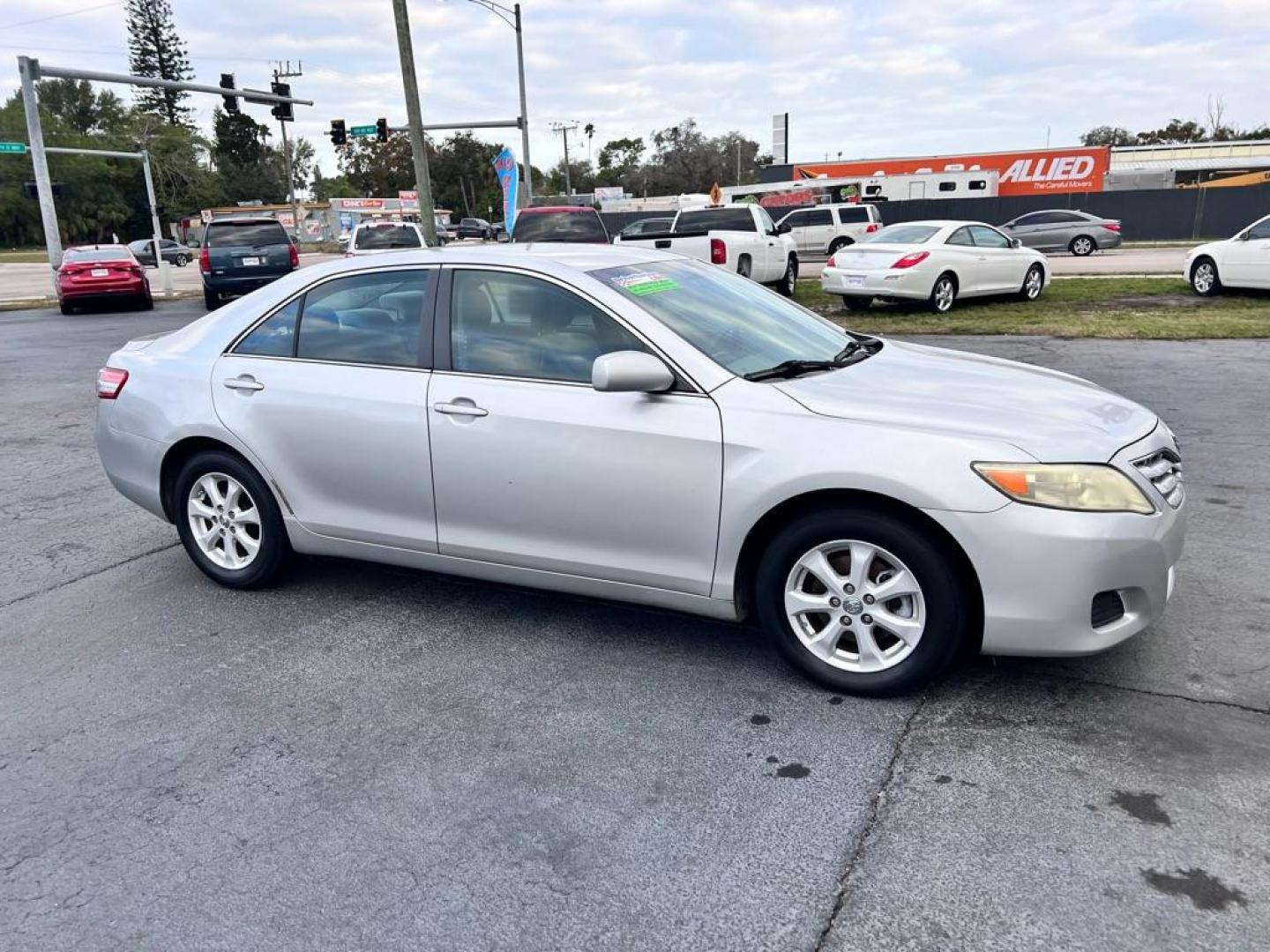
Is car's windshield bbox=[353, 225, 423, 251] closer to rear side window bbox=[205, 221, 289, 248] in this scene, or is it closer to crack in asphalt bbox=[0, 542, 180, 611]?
rear side window bbox=[205, 221, 289, 248]

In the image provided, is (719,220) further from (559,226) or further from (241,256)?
(241,256)

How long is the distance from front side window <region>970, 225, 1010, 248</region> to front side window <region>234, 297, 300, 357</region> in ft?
44.2

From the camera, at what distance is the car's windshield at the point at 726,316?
157 inches

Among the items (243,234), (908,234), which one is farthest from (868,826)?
(243,234)

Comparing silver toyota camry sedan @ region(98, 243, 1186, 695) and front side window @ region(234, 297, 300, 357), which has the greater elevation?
front side window @ region(234, 297, 300, 357)

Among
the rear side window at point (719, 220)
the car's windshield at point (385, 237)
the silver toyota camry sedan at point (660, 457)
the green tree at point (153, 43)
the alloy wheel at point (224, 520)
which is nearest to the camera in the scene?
the silver toyota camry sedan at point (660, 457)

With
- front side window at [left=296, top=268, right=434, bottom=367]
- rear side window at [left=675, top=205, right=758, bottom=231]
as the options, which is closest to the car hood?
front side window at [left=296, top=268, right=434, bottom=367]

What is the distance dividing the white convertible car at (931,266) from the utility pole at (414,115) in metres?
9.26

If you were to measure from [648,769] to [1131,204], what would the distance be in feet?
139

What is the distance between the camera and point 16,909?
2.66 meters

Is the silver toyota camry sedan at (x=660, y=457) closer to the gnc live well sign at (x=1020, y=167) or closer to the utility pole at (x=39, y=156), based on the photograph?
the utility pole at (x=39, y=156)

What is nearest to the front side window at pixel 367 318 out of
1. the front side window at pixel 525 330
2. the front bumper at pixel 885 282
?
the front side window at pixel 525 330

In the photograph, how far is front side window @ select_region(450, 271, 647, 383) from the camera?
3.99 m

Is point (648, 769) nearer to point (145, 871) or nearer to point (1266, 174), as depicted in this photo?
point (145, 871)
